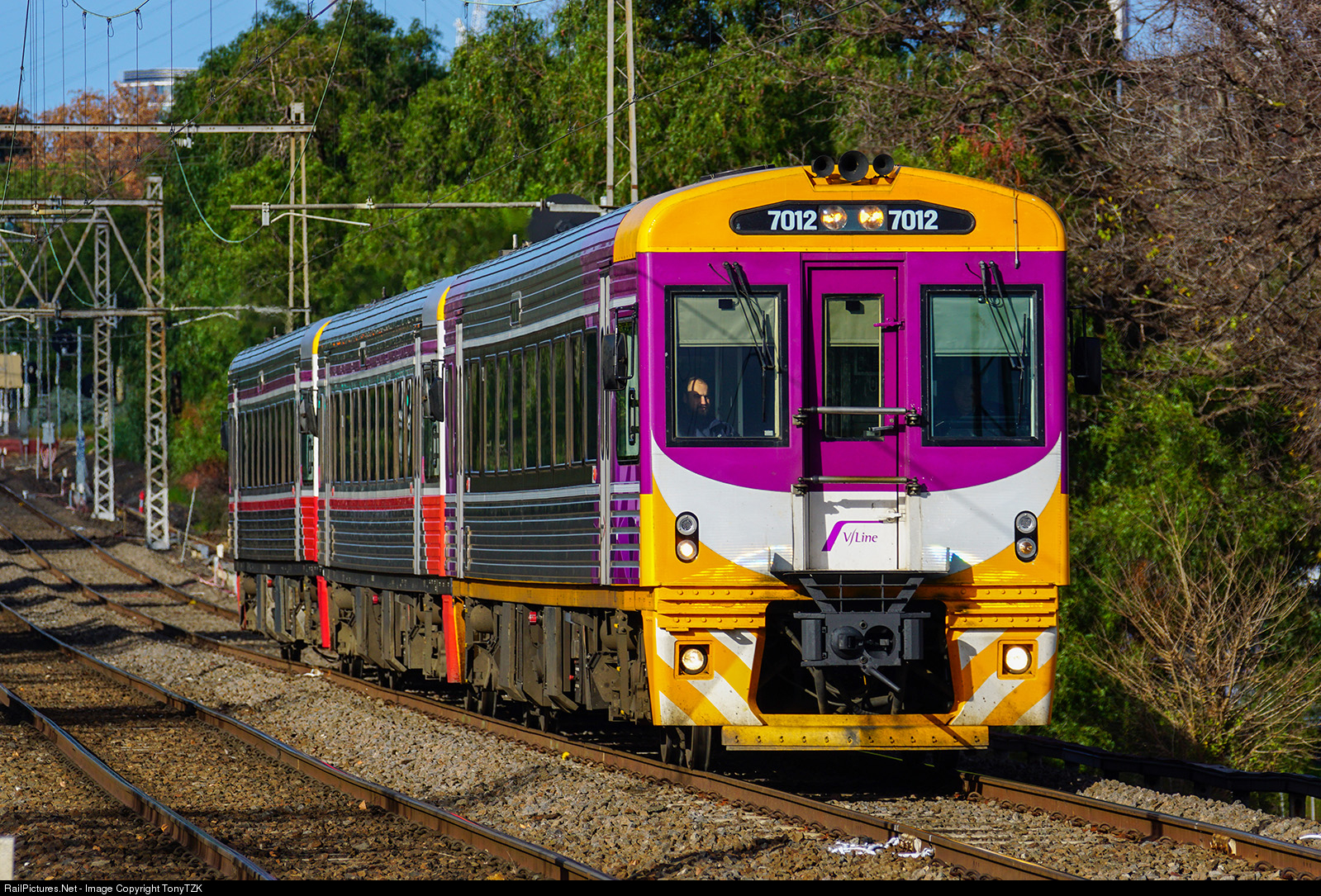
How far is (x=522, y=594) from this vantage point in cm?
1339

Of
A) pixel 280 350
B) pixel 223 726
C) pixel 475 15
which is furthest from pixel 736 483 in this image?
pixel 475 15

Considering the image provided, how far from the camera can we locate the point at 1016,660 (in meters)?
10.6

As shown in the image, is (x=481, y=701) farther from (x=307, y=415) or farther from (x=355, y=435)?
(x=307, y=415)

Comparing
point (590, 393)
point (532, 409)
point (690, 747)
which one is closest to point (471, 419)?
point (532, 409)

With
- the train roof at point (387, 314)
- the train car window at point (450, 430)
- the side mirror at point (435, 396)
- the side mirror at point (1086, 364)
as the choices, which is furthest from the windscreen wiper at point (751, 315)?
the train roof at point (387, 314)

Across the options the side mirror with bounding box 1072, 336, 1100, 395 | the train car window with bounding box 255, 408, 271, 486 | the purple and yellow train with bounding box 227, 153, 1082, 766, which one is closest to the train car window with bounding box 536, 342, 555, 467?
the purple and yellow train with bounding box 227, 153, 1082, 766

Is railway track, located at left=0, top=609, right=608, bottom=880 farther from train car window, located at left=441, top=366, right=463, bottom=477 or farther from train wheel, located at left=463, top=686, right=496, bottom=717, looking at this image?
train car window, located at left=441, top=366, right=463, bottom=477

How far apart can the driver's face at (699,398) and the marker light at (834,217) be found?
114 centimetres

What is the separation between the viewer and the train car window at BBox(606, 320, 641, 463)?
35.3 ft

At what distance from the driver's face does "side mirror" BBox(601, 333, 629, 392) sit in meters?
0.39

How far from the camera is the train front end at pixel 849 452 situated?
34.3ft

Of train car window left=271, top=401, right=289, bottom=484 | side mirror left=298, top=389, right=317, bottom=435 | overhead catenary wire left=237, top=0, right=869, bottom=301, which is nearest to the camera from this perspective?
side mirror left=298, top=389, right=317, bottom=435

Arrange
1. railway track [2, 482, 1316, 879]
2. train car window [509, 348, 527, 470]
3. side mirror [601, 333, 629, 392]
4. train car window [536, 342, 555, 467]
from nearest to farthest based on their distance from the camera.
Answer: railway track [2, 482, 1316, 879] < side mirror [601, 333, 629, 392] < train car window [536, 342, 555, 467] < train car window [509, 348, 527, 470]

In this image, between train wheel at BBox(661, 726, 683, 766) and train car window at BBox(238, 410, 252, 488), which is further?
train car window at BBox(238, 410, 252, 488)
